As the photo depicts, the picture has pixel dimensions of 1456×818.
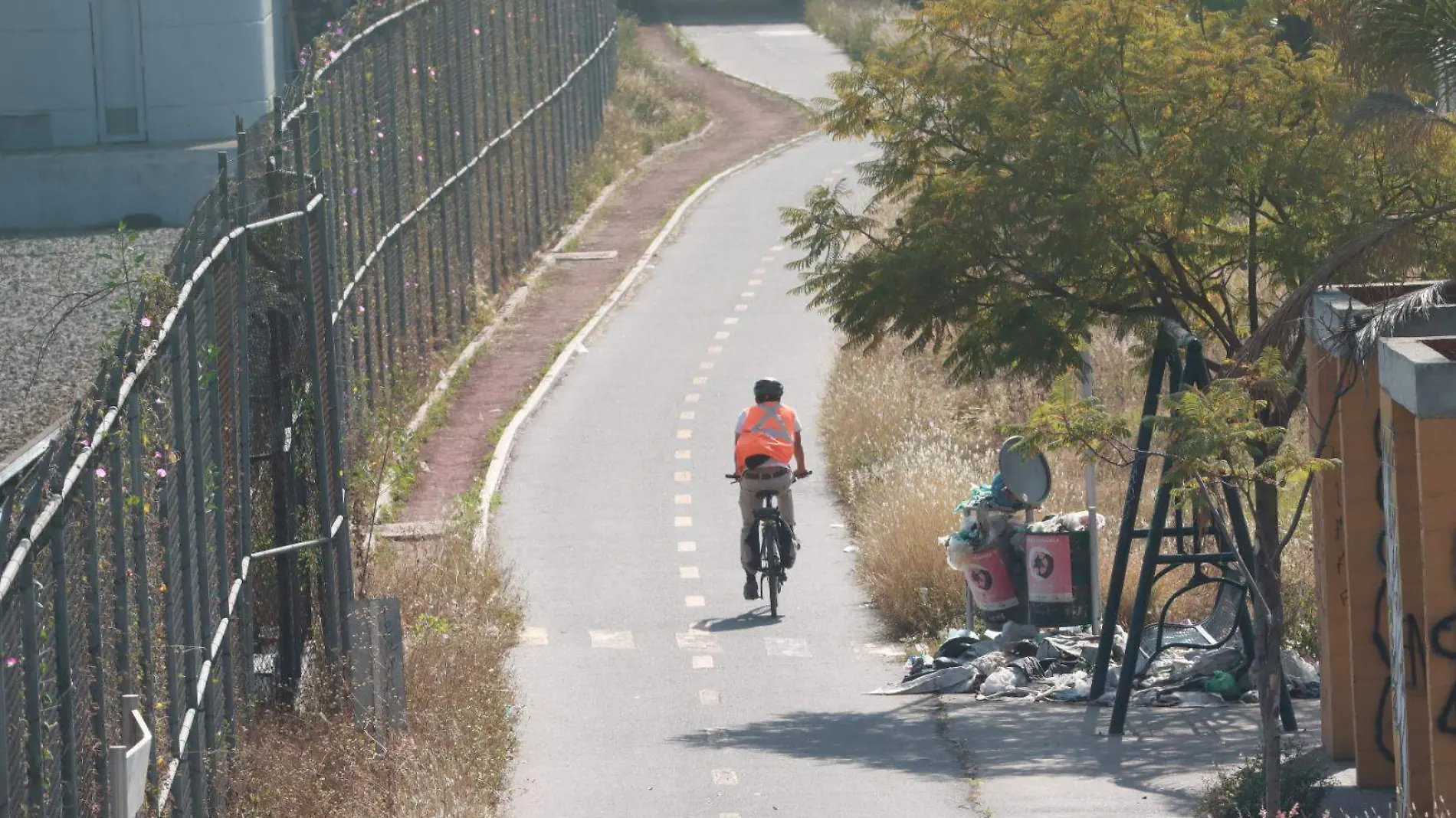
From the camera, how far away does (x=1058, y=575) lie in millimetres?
15148

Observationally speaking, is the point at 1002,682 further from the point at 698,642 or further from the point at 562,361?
the point at 562,361

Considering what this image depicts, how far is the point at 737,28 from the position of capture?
72938 mm

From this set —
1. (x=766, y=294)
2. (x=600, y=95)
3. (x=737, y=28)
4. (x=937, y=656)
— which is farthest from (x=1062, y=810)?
(x=737, y=28)

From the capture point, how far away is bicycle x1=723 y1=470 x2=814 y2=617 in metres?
16.6

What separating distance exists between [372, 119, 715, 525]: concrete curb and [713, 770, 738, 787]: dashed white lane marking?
13.3 feet

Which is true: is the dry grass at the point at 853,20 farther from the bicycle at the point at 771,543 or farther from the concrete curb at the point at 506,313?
the bicycle at the point at 771,543

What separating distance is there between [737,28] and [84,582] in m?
66.8

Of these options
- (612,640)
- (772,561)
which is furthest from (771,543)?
(612,640)

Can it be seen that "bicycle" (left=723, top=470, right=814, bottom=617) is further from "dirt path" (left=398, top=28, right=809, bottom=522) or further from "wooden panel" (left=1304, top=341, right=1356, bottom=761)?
"wooden panel" (left=1304, top=341, right=1356, bottom=761)

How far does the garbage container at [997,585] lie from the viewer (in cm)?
1538

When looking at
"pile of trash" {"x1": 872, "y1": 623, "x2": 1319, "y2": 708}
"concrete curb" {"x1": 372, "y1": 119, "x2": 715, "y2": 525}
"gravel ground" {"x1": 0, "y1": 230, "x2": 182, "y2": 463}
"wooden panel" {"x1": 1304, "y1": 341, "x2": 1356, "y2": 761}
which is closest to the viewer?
"wooden panel" {"x1": 1304, "y1": 341, "x2": 1356, "y2": 761}

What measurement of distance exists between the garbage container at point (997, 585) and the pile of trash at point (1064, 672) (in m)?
0.13

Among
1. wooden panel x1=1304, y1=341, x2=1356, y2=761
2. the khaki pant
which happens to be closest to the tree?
the khaki pant

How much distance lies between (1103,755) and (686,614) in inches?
207
